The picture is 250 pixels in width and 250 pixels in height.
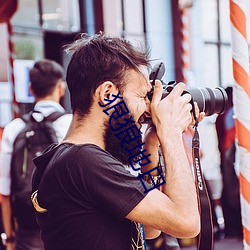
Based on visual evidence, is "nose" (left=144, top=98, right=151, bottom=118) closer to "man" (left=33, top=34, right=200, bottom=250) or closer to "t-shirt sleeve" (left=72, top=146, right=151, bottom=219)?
"man" (left=33, top=34, right=200, bottom=250)

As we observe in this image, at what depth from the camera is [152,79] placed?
5.47 ft

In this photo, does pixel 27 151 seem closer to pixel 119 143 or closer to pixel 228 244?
pixel 119 143

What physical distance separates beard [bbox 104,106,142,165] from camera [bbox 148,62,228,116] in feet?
0.55

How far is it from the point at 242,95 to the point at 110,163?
33.2 inches

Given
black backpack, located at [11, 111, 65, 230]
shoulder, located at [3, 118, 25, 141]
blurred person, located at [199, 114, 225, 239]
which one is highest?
shoulder, located at [3, 118, 25, 141]

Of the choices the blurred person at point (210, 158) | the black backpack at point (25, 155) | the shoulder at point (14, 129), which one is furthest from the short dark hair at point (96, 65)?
the blurred person at point (210, 158)

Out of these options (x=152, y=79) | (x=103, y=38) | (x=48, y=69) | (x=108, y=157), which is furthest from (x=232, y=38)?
(x=48, y=69)

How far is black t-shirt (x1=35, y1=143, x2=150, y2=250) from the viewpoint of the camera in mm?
1396

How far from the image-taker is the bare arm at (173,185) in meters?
1.39

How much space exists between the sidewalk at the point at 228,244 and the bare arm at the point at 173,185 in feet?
13.4

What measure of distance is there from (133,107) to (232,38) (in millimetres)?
784

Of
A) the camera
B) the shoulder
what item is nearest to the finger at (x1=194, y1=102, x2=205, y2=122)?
the camera

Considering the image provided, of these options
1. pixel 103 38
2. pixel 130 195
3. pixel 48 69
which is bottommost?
pixel 130 195

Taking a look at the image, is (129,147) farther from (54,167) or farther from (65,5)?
(65,5)
